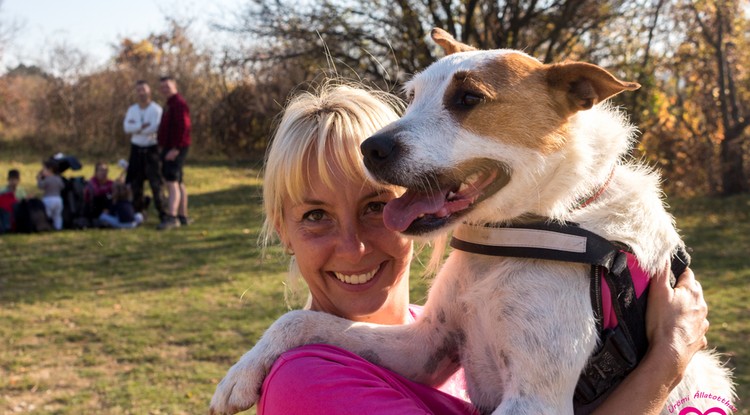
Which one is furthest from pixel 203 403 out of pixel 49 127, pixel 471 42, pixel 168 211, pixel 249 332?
pixel 49 127

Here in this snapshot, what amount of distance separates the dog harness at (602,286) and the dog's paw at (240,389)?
837mm

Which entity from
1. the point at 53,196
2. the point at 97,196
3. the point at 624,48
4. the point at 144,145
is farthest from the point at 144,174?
the point at 624,48

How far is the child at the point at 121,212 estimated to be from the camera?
37.0 ft

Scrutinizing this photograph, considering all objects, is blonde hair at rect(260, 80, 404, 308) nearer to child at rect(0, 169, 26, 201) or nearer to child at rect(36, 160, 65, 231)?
child at rect(36, 160, 65, 231)

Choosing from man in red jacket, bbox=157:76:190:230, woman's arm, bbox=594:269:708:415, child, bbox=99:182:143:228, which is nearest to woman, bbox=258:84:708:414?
woman's arm, bbox=594:269:708:415

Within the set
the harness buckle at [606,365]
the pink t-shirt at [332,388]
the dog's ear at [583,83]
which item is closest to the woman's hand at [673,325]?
the harness buckle at [606,365]

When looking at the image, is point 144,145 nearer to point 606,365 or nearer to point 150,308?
point 150,308

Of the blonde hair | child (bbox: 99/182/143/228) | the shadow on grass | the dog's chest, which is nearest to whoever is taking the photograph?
the dog's chest

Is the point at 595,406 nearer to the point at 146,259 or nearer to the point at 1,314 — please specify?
the point at 1,314

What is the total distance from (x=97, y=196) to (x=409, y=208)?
10.5 meters

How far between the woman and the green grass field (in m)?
1.47

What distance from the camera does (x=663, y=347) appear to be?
214 centimetres

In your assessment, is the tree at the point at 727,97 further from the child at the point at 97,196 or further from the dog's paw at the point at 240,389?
the dog's paw at the point at 240,389

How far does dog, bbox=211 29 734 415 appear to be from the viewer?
80.2 inches
